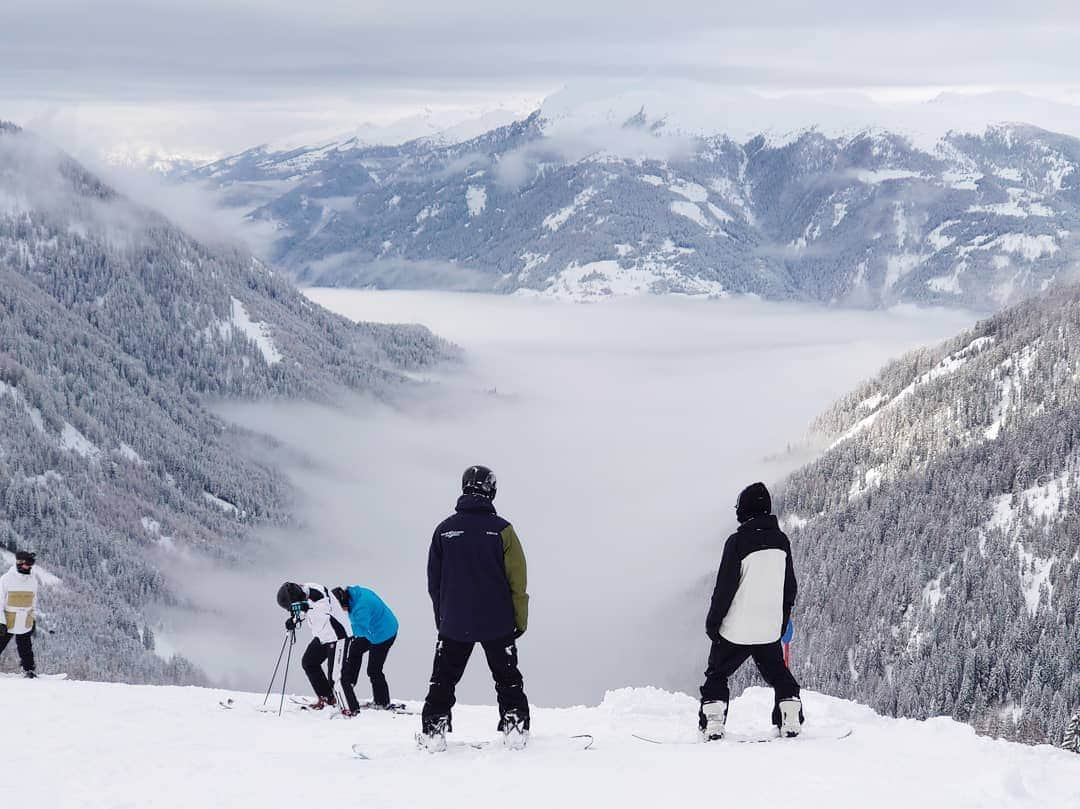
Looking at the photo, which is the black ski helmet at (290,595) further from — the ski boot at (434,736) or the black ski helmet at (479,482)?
the black ski helmet at (479,482)

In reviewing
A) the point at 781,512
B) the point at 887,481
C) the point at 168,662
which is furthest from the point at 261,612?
the point at 887,481

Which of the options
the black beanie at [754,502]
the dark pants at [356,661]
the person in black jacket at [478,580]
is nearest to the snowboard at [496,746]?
the person in black jacket at [478,580]

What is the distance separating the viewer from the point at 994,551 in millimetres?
127375

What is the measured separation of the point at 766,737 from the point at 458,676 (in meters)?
4.19

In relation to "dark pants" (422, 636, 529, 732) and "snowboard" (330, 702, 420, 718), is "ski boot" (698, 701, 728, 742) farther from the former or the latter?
"snowboard" (330, 702, 420, 718)

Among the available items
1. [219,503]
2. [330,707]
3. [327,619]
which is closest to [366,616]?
[327,619]

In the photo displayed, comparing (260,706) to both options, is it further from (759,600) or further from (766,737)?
(759,600)

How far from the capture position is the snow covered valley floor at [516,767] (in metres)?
10.8

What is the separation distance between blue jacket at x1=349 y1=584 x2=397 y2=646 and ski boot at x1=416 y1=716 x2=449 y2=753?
4.79 meters

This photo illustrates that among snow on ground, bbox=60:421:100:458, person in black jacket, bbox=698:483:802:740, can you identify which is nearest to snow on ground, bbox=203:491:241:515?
snow on ground, bbox=60:421:100:458

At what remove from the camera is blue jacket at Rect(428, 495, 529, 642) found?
12.8m

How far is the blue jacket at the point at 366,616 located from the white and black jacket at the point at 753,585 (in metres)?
6.97

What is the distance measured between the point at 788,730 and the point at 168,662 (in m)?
107

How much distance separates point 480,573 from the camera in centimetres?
1279
